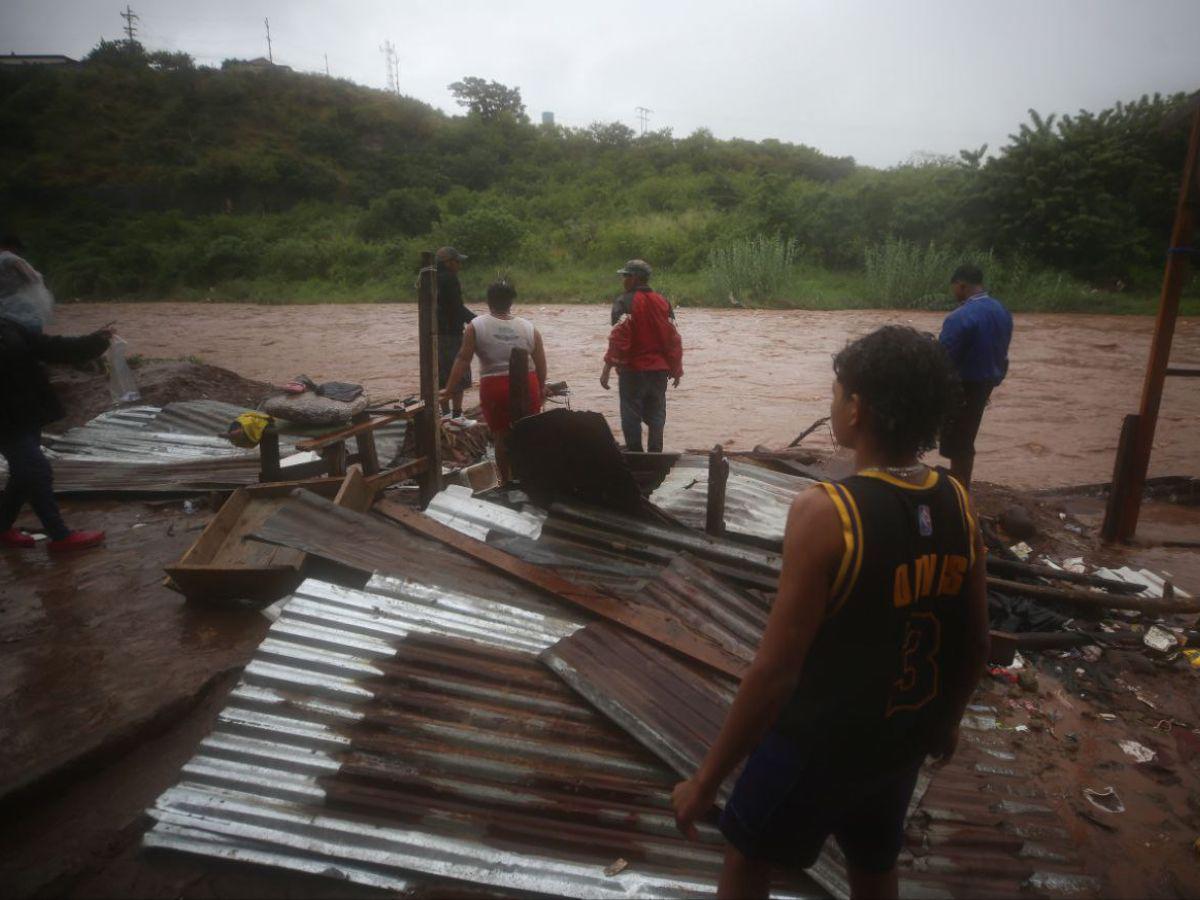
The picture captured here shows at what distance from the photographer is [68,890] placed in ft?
7.36

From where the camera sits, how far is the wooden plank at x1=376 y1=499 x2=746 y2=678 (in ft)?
10.0

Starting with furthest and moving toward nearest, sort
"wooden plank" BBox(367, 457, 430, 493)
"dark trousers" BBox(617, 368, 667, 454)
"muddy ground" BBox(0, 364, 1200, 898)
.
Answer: "dark trousers" BBox(617, 368, 667, 454), "wooden plank" BBox(367, 457, 430, 493), "muddy ground" BBox(0, 364, 1200, 898)

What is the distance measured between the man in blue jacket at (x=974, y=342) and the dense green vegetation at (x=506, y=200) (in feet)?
5.88

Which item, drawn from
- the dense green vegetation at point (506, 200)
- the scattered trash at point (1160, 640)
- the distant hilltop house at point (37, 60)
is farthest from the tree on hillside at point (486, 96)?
the scattered trash at point (1160, 640)

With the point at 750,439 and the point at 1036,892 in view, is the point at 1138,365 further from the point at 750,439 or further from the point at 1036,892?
the point at 1036,892

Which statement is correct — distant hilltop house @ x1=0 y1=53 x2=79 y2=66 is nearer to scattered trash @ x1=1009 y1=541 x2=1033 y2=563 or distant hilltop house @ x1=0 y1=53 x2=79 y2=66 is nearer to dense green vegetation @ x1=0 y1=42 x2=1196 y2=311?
dense green vegetation @ x1=0 y1=42 x2=1196 y2=311

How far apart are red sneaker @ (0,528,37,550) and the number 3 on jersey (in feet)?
19.9

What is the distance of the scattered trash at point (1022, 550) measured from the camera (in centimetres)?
505

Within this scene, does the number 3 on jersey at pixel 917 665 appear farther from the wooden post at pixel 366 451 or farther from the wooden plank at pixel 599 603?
the wooden post at pixel 366 451

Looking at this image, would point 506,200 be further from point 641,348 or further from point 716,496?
point 716,496

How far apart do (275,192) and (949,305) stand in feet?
121

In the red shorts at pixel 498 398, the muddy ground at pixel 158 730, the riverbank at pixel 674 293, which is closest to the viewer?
the muddy ground at pixel 158 730

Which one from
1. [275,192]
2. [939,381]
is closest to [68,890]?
[939,381]

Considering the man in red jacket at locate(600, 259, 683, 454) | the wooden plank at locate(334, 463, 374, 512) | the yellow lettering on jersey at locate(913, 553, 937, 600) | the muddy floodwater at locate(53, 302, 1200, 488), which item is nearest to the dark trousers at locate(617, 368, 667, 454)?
the man in red jacket at locate(600, 259, 683, 454)
